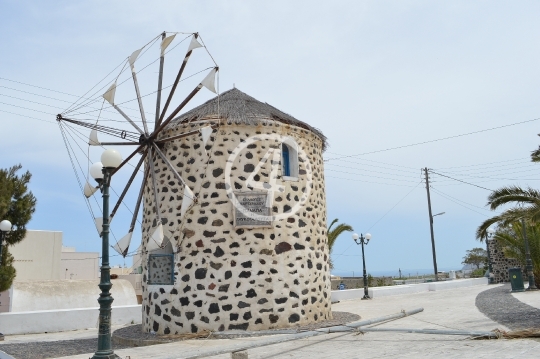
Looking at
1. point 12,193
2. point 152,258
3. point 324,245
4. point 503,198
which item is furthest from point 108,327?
point 503,198

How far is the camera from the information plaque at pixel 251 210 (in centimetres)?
1003

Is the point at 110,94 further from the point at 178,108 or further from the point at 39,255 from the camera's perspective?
the point at 39,255

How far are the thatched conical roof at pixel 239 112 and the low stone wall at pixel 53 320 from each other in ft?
21.9

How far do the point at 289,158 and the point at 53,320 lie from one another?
321 inches

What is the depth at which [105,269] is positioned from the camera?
21.4 feet

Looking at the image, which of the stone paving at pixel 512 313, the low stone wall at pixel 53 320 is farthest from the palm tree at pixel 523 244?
the low stone wall at pixel 53 320

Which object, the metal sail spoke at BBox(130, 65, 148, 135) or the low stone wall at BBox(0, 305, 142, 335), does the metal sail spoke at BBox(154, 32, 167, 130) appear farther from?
the low stone wall at BBox(0, 305, 142, 335)

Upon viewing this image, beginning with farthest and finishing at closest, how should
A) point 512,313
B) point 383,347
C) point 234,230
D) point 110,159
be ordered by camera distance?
point 512,313 → point 234,230 → point 383,347 → point 110,159

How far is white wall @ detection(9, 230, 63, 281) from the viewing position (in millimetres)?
25125

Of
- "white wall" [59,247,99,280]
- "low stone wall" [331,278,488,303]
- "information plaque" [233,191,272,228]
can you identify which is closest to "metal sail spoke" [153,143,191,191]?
"information plaque" [233,191,272,228]

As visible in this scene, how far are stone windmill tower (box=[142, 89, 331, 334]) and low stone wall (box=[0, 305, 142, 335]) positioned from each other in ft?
13.7

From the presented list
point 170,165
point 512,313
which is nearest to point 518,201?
point 512,313

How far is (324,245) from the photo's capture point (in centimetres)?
1141

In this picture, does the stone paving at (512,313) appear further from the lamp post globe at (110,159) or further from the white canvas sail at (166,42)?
the white canvas sail at (166,42)
